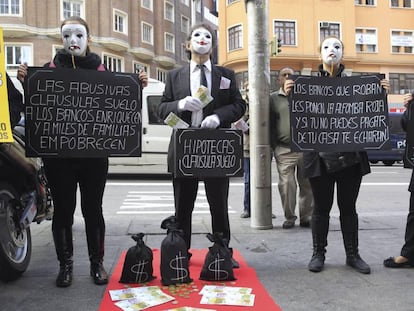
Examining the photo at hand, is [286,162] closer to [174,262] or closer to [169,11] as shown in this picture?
[174,262]

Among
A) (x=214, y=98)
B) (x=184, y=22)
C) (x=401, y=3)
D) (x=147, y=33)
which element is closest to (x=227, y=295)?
(x=214, y=98)

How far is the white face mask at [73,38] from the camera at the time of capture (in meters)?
3.54

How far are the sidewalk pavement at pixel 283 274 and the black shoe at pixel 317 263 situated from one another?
0.05m

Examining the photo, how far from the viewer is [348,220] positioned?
400 centimetres

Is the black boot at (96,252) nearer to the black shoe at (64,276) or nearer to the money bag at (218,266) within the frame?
the black shoe at (64,276)

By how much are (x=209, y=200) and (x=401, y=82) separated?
37883 millimetres

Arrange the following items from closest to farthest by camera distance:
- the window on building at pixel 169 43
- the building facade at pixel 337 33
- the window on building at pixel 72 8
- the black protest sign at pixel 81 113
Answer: the black protest sign at pixel 81 113 → the window on building at pixel 72 8 → the building facade at pixel 337 33 → the window on building at pixel 169 43

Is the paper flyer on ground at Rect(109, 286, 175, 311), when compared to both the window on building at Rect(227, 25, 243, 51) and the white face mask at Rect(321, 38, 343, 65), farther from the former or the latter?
the window on building at Rect(227, 25, 243, 51)

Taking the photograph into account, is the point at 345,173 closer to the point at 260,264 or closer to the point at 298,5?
the point at 260,264

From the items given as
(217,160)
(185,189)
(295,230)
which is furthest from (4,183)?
(295,230)

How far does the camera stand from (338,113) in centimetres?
404

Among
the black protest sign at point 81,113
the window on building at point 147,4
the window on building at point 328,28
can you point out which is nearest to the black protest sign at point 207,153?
the black protest sign at point 81,113

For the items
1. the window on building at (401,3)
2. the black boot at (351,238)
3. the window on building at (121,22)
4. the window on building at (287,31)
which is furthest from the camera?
the window on building at (401,3)

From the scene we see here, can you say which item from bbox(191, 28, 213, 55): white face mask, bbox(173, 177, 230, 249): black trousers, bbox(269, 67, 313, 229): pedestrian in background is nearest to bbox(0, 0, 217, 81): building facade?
bbox(269, 67, 313, 229): pedestrian in background
